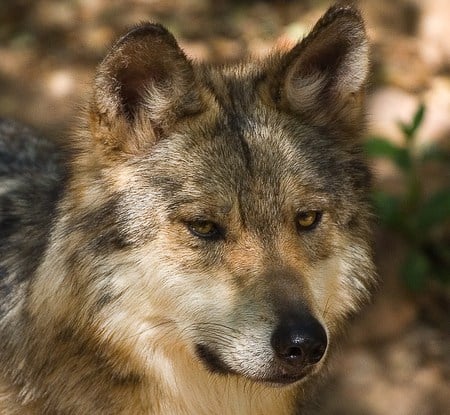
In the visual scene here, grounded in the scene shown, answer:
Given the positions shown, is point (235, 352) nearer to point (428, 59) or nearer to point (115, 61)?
point (115, 61)

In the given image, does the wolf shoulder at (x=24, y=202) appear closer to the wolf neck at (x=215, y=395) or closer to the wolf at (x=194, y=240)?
the wolf at (x=194, y=240)

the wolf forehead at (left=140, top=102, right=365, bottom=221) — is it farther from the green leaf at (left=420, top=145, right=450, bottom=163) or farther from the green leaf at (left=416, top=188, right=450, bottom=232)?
the green leaf at (left=420, top=145, right=450, bottom=163)

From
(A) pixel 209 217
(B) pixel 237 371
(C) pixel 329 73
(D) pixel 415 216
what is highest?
(C) pixel 329 73

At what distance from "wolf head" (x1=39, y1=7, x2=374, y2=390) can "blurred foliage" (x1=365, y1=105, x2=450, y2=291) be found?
104 inches

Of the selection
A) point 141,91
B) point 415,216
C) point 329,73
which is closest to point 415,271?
point 415,216

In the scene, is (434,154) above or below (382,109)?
below

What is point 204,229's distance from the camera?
11.0 feet

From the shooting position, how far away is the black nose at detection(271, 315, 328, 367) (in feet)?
10.1

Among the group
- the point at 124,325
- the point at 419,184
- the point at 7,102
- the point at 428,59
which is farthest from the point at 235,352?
the point at 428,59

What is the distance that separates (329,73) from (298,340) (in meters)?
1.24

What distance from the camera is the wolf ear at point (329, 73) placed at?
353 cm

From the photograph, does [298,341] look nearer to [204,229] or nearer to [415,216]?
[204,229]

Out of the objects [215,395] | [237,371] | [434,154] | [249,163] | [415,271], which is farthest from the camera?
[434,154]

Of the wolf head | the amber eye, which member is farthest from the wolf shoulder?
the amber eye
